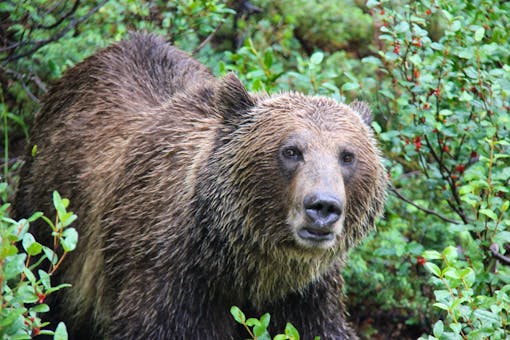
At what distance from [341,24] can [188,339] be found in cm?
692

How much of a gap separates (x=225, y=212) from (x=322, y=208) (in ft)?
2.58

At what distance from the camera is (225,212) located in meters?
5.66

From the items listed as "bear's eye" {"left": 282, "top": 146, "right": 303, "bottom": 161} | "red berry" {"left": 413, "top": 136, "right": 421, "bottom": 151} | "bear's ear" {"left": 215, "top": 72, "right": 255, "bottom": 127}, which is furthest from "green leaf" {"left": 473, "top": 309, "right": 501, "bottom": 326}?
"red berry" {"left": 413, "top": 136, "right": 421, "bottom": 151}

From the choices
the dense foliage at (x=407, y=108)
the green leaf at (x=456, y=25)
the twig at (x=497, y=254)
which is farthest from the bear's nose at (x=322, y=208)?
the green leaf at (x=456, y=25)

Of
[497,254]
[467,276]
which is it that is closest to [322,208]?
[467,276]

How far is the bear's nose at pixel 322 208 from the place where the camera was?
5.08 metres

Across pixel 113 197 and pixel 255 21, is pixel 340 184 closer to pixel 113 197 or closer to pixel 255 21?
pixel 113 197

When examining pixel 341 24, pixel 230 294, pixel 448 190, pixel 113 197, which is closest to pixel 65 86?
pixel 113 197

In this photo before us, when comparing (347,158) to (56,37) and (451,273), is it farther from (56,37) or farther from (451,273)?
(56,37)

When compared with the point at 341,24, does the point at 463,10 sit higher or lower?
higher

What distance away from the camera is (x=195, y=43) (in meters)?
10.4

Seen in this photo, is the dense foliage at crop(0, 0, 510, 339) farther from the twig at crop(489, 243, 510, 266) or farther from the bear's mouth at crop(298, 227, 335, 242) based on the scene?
the bear's mouth at crop(298, 227, 335, 242)

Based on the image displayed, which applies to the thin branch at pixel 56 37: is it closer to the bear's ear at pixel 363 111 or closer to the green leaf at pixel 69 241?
the bear's ear at pixel 363 111

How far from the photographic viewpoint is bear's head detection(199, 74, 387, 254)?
209 inches
